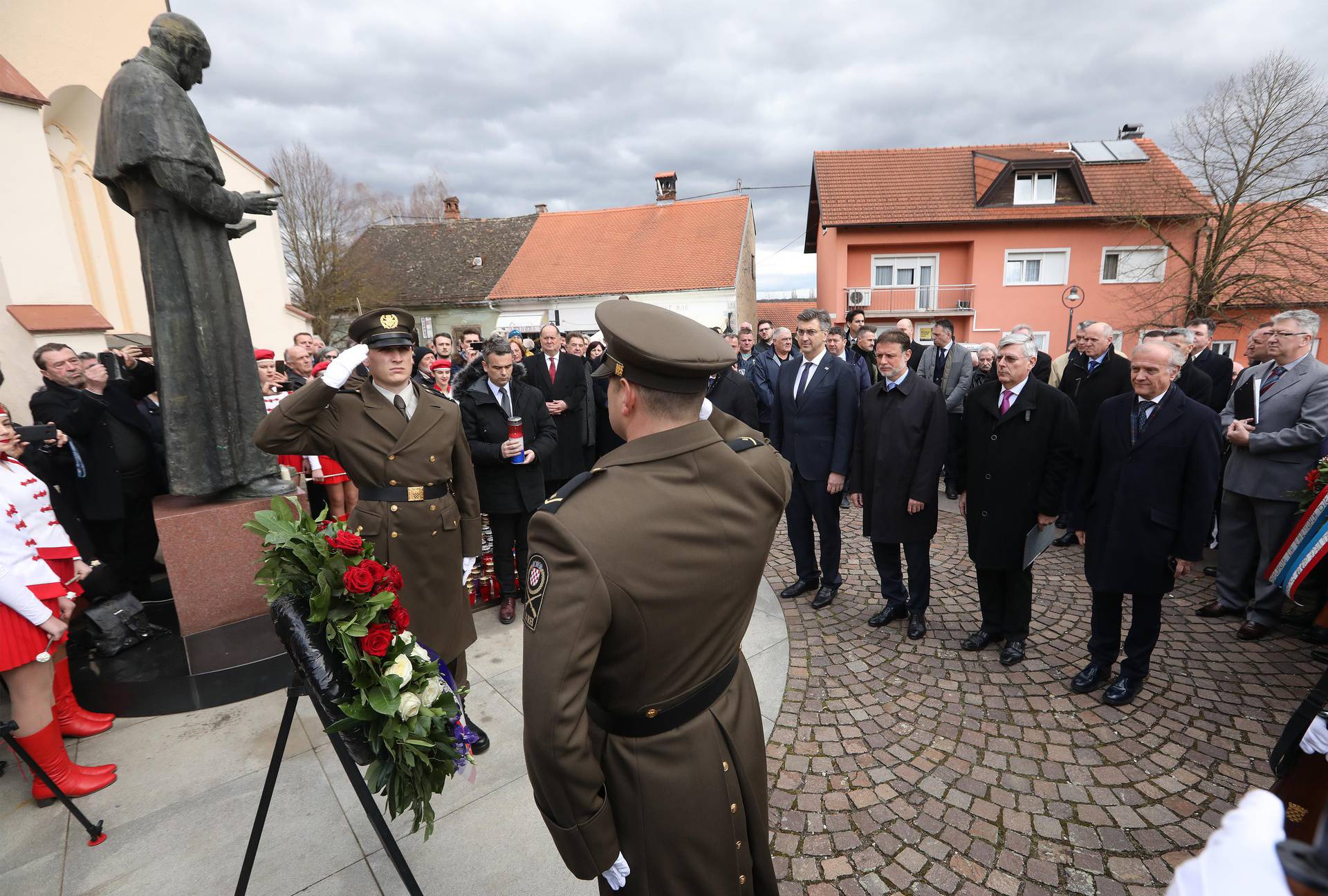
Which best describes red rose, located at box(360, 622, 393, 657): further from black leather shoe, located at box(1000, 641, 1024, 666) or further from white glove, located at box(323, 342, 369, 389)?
black leather shoe, located at box(1000, 641, 1024, 666)

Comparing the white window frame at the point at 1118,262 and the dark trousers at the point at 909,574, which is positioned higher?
the white window frame at the point at 1118,262

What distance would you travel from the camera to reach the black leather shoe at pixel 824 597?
5348mm

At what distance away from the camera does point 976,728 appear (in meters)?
3.62

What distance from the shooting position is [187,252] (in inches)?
147

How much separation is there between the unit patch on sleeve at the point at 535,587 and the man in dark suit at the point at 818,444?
4.13m

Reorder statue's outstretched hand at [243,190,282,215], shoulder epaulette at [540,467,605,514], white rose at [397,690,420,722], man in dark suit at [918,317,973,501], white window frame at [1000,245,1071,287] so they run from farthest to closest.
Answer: white window frame at [1000,245,1071,287] → man in dark suit at [918,317,973,501] → statue's outstretched hand at [243,190,282,215] → white rose at [397,690,420,722] → shoulder epaulette at [540,467,605,514]

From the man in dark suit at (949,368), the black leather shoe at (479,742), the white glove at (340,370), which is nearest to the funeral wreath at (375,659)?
the white glove at (340,370)

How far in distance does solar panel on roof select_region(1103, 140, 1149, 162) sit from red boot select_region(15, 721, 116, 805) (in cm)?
3218

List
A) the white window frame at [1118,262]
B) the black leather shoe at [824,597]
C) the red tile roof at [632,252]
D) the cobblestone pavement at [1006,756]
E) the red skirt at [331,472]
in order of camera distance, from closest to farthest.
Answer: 1. the cobblestone pavement at [1006,756]
2. the black leather shoe at [824,597]
3. the red skirt at [331,472]
4. the white window frame at [1118,262]
5. the red tile roof at [632,252]

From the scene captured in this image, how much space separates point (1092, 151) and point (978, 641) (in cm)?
2838

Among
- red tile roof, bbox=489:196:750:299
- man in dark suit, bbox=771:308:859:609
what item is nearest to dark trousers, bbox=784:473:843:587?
man in dark suit, bbox=771:308:859:609

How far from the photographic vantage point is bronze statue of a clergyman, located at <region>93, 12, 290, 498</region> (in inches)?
136

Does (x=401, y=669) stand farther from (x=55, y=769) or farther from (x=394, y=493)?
(x=55, y=769)

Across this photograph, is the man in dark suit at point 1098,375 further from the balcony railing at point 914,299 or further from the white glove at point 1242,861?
the balcony railing at point 914,299
